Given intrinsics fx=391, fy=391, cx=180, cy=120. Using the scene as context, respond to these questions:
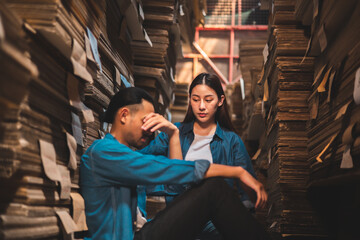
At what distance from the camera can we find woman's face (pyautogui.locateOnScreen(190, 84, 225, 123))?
301cm

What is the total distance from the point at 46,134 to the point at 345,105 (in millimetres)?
1635

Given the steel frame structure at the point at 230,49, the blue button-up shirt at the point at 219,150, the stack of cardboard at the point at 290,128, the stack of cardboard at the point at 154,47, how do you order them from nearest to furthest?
1. the blue button-up shirt at the point at 219,150
2. the stack of cardboard at the point at 290,128
3. the stack of cardboard at the point at 154,47
4. the steel frame structure at the point at 230,49

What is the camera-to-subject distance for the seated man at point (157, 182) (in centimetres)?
206

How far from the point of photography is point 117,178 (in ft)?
6.86

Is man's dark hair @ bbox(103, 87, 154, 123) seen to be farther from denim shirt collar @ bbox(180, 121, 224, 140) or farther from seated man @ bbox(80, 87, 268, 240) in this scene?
denim shirt collar @ bbox(180, 121, 224, 140)

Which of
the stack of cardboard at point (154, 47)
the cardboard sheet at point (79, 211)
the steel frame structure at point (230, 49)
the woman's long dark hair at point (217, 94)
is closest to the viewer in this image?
the cardboard sheet at point (79, 211)

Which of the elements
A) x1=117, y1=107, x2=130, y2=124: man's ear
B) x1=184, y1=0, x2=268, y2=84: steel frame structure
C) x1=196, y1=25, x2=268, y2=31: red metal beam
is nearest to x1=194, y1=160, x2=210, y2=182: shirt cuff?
x1=117, y1=107, x2=130, y2=124: man's ear

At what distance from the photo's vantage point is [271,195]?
382 centimetres

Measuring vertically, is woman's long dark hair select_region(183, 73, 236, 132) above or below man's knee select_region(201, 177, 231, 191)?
above

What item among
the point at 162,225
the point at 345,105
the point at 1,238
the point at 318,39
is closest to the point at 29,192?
the point at 1,238

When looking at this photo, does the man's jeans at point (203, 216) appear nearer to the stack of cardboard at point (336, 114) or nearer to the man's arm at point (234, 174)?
the man's arm at point (234, 174)

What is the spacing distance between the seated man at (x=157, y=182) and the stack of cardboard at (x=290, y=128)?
3.61 feet

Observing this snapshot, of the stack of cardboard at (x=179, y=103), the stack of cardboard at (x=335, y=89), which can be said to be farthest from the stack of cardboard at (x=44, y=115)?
the stack of cardboard at (x=179, y=103)

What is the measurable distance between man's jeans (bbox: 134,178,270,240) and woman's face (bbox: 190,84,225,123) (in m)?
0.89
